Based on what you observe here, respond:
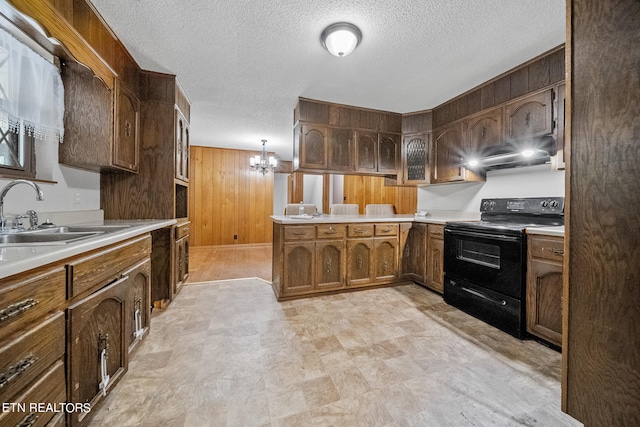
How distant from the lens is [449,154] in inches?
122

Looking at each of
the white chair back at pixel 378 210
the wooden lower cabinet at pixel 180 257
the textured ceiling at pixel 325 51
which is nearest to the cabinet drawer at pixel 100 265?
the wooden lower cabinet at pixel 180 257

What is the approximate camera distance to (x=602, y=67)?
946 mm

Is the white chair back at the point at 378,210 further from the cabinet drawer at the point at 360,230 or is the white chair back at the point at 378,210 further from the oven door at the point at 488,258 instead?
the oven door at the point at 488,258

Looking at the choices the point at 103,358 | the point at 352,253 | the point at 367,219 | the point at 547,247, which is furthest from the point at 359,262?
the point at 103,358

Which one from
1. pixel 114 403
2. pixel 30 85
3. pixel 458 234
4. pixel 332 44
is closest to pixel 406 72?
pixel 332 44

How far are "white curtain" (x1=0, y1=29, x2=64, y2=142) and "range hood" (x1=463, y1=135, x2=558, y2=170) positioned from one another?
11.9ft

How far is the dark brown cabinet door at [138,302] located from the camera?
1.54 metres

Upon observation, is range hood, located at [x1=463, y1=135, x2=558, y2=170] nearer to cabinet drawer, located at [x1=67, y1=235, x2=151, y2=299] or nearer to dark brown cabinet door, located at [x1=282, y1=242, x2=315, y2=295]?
dark brown cabinet door, located at [x1=282, y1=242, x2=315, y2=295]

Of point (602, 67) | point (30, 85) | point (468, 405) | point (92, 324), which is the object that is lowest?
point (468, 405)

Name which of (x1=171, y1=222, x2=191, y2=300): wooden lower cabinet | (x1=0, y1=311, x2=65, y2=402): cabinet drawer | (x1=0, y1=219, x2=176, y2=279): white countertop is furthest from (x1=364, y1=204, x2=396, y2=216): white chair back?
(x1=0, y1=311, x2=65, y2=402): cabinet drawer

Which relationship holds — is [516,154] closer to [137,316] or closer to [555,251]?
[555,251]

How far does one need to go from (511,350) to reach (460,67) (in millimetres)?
2483

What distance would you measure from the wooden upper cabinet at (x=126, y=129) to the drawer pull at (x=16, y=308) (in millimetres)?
1545

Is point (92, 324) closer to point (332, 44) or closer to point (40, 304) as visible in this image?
point (40, 304)
